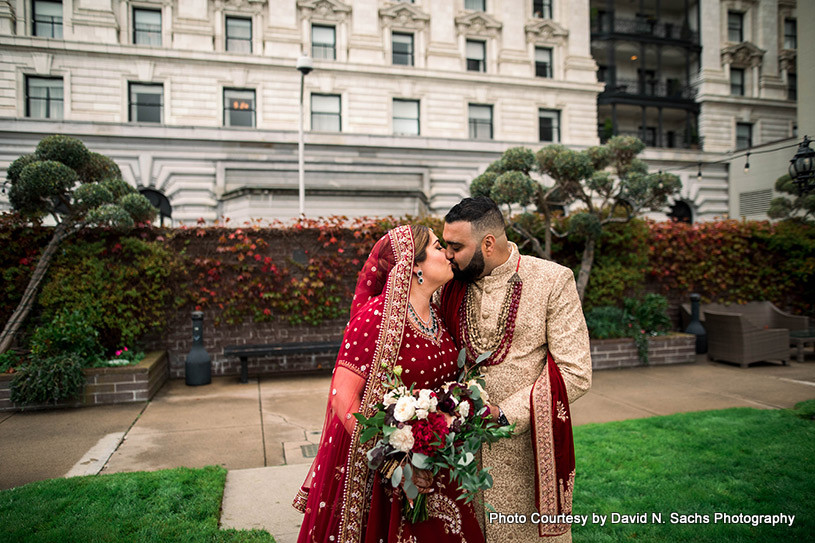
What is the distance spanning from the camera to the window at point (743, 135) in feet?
95.3

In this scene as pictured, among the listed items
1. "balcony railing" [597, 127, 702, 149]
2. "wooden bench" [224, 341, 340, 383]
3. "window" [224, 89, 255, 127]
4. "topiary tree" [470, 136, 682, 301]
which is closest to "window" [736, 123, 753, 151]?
"balcony railing" [597, 127, 702, 149]

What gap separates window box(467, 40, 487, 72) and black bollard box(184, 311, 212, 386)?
20.5 m

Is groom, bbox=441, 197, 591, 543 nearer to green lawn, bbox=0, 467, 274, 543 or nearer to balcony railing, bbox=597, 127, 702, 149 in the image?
green lawn, bbox=0, 467, 274, 543

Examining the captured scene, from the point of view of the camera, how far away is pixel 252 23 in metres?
21.2

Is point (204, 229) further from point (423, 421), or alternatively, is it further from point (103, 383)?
point (423, 421)

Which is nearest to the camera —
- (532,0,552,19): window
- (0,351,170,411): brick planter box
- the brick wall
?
(0,351,170,411): brick planter box

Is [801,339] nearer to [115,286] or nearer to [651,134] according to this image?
[115,286]

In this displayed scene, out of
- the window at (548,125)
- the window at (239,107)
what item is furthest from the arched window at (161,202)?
the window at (548,125)

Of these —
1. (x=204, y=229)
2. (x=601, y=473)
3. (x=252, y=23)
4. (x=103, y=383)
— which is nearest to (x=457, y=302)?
(x=601, y=473)

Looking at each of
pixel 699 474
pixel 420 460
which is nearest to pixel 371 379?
pixel 420 460

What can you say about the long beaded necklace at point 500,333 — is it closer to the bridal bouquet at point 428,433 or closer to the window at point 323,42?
the bridal bouquet at point 428,433

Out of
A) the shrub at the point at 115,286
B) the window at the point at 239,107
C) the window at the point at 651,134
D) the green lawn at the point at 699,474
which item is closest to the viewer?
the green lawn at the point at 699,474

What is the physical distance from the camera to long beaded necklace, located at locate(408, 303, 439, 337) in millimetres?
2355

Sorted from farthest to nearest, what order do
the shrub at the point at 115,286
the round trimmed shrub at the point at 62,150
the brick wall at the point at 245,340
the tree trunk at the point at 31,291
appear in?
the brick wall at the point at 245,340
the round trimmed shrub at the point at 62,150
the shrub at the point at 115,286
the tree trunk at the point at 31,291
